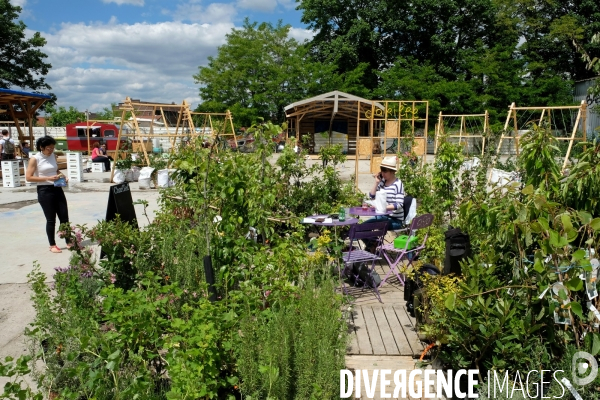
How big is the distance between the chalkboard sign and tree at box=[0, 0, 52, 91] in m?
30.3

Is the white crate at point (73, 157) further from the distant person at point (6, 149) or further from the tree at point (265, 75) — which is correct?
the tree at point (265, 75)

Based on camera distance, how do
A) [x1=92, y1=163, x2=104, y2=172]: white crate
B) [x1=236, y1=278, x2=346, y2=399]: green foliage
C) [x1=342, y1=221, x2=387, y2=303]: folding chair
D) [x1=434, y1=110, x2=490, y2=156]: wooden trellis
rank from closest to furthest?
1. [x1=236, y1=278, x2=346, y2=399]: green foliage
2. [x1=342, y1=221, x2=387, y2=303]: folding chair
3. [x1=434, y1=110, x2=490, y2=156]: wooden trellis
4. [x1=92, y1=163, x2=104, y2=172]: white crate

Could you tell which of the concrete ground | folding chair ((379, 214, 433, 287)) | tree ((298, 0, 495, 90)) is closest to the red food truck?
tree ((298, 0, 495, 90))

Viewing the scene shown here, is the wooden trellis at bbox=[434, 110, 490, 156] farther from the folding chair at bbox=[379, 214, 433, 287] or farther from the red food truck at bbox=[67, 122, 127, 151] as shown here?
the red food truck at bbox=[67, 122, 127, 151]

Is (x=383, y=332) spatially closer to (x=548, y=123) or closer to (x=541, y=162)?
(x=541, y=162)

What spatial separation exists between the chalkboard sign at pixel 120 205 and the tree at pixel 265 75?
26636 millimetres

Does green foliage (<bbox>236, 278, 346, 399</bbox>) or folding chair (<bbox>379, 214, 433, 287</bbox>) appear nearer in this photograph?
green foliage (<bbox>236, 278, 346, 399</bbox>)

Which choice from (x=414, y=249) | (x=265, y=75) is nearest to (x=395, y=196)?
(x=414, y=249)

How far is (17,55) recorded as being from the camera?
101ft

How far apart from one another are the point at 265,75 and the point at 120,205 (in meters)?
28.9

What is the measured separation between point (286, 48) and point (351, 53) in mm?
4816

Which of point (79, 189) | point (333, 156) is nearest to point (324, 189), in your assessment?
point (333, 156)

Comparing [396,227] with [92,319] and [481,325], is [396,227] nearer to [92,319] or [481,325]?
[481,325]

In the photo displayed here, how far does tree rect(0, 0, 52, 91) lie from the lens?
29.8 meters
